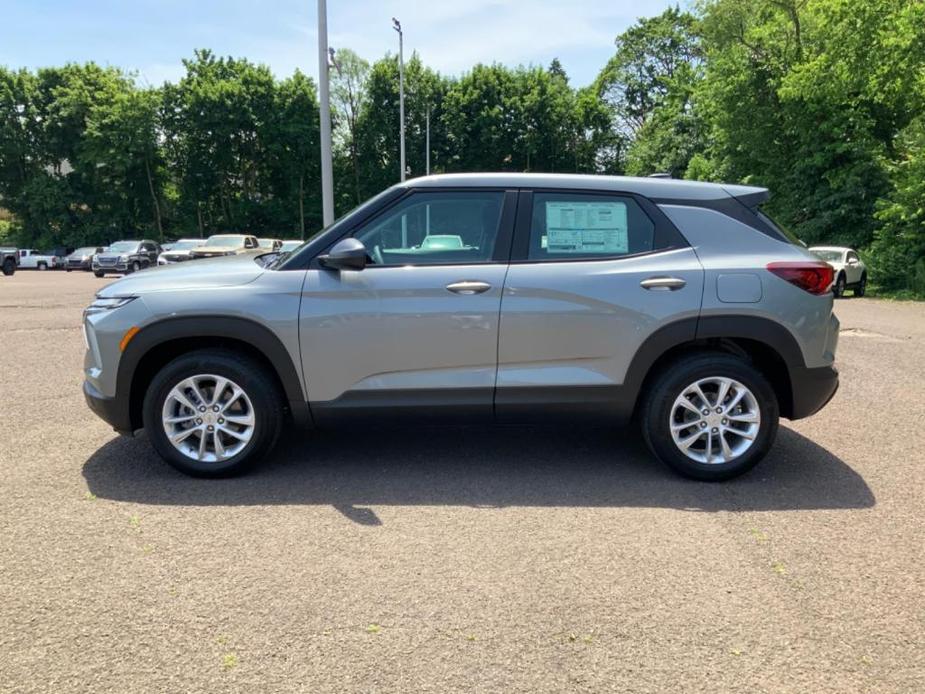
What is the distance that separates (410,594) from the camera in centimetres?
296

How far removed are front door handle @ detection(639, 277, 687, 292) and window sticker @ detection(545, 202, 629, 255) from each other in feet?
0.86

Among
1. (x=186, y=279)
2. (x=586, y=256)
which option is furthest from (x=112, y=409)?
(x=586, y=256)

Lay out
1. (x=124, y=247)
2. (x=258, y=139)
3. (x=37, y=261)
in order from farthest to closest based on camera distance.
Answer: (x=258, y=139) < (x=37, y=261) < (x=124, y=247)

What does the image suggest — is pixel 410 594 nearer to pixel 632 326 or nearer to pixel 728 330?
pixel 632 326

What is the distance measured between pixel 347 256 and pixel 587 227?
58.1 inches

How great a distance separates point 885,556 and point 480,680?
7.07 feet

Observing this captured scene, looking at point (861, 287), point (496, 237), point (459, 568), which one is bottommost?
point (861, 287)

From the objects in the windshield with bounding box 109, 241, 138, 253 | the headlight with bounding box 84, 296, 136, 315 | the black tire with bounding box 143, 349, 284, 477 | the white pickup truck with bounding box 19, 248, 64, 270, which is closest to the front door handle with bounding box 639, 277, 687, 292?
the black tire with bounding box 143, 349, 284, 477

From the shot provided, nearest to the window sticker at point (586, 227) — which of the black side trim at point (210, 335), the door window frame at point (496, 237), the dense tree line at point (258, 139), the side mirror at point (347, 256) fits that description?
the door window frame at point (496, 237)

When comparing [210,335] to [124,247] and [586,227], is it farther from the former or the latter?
[124,247]

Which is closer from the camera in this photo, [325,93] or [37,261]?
[325,93]

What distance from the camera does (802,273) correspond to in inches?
164

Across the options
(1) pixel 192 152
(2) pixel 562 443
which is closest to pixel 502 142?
(1) pixel 192 152

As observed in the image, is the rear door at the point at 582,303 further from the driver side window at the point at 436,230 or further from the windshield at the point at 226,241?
the windshield at the point at 226,241
